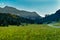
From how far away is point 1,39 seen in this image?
91.4 ft

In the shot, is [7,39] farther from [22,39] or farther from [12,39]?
[22,39]

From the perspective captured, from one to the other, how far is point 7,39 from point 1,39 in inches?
43.1

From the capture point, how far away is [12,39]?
28.2 meters

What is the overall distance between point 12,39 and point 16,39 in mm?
870

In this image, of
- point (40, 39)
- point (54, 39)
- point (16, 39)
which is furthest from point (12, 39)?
point (54, 39)

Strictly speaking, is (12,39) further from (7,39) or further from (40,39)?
(40,39)

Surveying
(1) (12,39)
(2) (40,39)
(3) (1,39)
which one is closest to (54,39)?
(2) (40,39)

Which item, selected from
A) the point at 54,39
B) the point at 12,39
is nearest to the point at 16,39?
the point at 12,39

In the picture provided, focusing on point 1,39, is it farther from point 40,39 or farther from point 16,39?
A: point 40,39

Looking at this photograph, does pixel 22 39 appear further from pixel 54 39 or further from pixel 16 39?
pixel 54 39

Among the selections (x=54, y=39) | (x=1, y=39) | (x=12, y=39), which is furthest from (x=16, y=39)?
(x=54, y=39)

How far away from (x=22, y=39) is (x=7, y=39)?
2618 mm

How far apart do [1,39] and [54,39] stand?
9225mm

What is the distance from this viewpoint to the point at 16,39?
2883 cm
